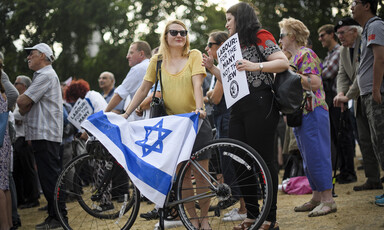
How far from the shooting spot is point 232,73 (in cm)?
418

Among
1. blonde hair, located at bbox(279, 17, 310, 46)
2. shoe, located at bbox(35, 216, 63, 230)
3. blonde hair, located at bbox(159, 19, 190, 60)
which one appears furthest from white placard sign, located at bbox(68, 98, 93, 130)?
blonde hair, located at bbox(279, 17, 310, 46)

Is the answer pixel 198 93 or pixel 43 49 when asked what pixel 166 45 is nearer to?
pixel 198 93

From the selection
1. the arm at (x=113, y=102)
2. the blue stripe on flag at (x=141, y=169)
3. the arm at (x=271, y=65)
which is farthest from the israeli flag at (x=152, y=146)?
the arm at (x=113, y=102)

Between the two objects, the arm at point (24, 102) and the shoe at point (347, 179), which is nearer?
the arm at point (24, 102)

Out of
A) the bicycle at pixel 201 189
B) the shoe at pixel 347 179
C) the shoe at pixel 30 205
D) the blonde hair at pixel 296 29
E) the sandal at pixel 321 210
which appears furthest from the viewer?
the shoe at pixel 30 205

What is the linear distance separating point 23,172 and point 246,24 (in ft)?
18.9

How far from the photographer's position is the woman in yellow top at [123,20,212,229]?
14.0ft

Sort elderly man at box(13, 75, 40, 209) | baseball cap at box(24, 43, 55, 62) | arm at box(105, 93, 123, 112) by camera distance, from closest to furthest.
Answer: arm at box(105, 93, 123, 112) < baseball cap at box(24, 43, 55, 62) < elderly man at box(13, 75, 40, 209)

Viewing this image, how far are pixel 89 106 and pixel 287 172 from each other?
11.0 feet

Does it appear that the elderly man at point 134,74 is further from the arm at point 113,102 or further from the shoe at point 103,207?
the shoe at point 103,207

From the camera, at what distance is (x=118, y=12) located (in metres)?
17.9

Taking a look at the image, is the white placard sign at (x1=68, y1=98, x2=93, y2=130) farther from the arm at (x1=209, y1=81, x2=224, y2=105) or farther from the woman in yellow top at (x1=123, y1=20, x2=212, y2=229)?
the woman in yellow top at (x1=123, y1=20, x2=212, y2=229)

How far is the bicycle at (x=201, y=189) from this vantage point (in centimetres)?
387

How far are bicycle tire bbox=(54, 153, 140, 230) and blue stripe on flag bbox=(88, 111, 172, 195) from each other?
10.1 inches
